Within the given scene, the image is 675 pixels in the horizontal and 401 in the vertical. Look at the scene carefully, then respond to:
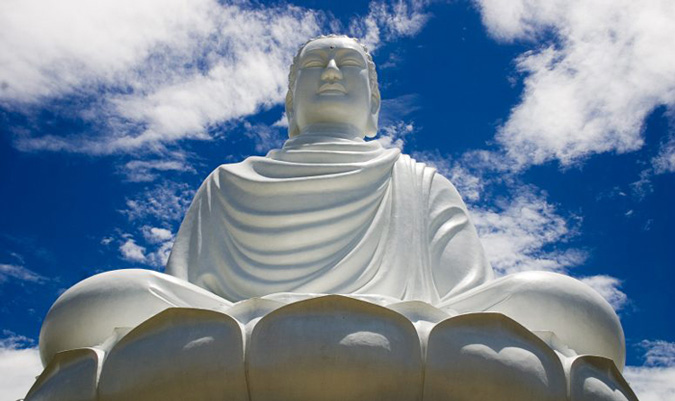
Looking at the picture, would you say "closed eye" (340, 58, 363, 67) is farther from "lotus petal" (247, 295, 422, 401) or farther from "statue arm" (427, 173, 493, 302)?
"lotus petal" (247, 295, 422, 401)

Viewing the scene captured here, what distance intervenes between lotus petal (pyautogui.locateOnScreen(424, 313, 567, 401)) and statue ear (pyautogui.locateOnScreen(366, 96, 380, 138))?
126 inches

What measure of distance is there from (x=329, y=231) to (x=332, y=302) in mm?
1772

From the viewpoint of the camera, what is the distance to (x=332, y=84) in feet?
20.9

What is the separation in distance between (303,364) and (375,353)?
0.97 feet

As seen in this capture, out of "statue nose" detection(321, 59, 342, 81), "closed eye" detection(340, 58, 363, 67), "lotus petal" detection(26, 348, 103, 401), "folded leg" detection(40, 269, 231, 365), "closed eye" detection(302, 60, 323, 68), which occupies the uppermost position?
"closed eye" detection(340, 58, 363, 67)

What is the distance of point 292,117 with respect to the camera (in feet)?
22.6

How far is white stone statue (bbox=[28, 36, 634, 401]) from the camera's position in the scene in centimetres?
364

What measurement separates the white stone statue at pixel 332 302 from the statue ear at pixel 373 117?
294mm

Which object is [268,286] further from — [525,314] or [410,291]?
[525,314]

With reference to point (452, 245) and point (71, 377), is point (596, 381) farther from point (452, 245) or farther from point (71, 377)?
point (71, 377)

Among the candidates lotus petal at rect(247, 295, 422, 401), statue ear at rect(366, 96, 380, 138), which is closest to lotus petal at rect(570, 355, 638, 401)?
lotus petal at rect(247, 295, 422, 401)

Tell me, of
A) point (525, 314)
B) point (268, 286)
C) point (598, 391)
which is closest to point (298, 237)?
point (268, 286)

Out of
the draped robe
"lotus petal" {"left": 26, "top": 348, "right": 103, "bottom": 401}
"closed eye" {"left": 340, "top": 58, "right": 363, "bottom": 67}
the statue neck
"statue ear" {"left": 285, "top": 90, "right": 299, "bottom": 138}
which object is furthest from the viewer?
"statue ear" {"left": 285, "top": 90, "right": 299, "bottom": 138}

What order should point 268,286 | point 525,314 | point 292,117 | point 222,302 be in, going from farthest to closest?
point 292,117
point 268,286
point 222,302
point 525,314
